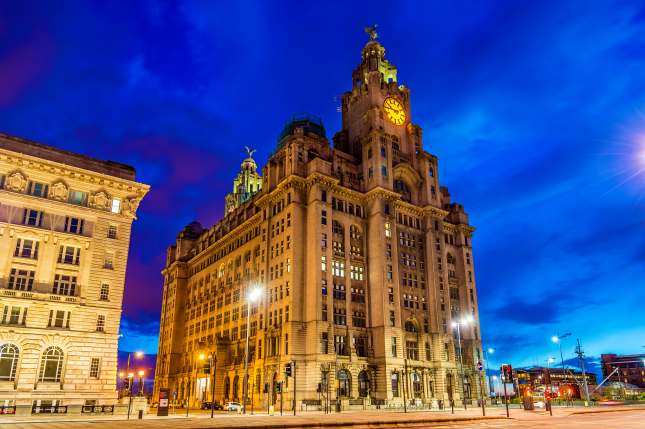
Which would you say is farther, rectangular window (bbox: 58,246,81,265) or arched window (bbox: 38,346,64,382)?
rectangular window (bbox: 58,246,81,265)

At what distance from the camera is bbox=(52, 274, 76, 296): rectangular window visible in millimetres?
52719

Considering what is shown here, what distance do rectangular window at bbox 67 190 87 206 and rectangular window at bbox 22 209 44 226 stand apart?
11.4 ft

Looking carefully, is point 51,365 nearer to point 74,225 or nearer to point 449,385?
point 74,225

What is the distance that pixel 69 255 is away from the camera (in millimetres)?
54469

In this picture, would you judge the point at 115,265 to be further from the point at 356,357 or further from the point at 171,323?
the point at 171,323

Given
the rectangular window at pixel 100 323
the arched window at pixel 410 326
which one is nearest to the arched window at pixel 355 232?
the arched window at pixel 410 326

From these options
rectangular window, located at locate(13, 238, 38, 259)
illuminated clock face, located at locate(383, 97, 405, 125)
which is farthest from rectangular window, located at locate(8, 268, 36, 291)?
illuminated clock face, located at locate(383, 97, 405, 125)

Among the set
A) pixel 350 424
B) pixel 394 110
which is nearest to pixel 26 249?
pixel 350 424

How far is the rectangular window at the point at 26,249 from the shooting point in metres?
51.6

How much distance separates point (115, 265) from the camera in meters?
56.7

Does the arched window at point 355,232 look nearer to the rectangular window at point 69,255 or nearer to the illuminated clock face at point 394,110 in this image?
the illuminated clock face at point 394,110

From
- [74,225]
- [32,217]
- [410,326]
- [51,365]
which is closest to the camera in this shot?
[51,365]

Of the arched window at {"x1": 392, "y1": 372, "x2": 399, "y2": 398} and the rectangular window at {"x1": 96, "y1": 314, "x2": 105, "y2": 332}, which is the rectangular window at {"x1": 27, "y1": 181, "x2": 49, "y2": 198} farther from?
the arched window at {"x1": 392, "y1": 372, "x2": 399, "y2": 398}

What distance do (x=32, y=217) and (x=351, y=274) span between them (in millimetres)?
51143
